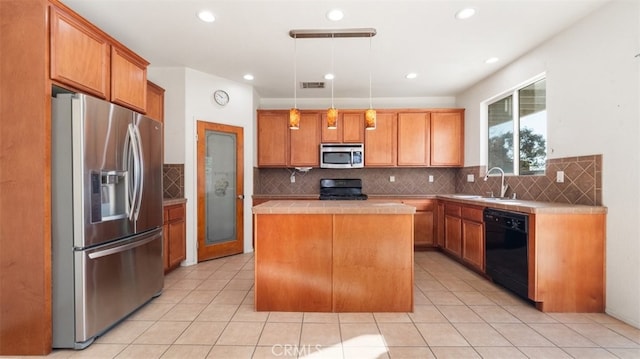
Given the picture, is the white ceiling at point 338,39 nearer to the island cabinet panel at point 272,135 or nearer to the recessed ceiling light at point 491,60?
the recessed ceiling light at point 491,60

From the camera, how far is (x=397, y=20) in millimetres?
2617

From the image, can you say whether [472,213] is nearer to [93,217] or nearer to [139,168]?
[139,168]

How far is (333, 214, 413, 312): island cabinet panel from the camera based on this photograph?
2453 mm

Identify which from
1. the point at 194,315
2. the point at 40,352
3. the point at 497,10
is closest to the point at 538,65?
the point at 497,10

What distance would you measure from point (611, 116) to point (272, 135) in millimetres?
4020

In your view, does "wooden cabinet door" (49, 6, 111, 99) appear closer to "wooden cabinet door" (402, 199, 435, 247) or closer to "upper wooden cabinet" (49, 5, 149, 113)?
"upper wooden cabinet" (49, 5, 149, 113)

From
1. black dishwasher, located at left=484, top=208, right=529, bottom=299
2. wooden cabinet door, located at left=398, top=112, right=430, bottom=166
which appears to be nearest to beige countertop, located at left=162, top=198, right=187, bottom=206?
wooden cabinet door, located at left=398, top=112, right=430, bottom=166

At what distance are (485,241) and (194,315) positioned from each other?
10.0ft

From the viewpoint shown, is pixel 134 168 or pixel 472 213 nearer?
pixel 134 168

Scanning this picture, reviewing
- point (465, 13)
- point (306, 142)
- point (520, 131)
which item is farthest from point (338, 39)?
point (520, 131)

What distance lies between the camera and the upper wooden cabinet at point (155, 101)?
3.48 m

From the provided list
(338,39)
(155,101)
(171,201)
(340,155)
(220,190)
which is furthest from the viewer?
(340,155)

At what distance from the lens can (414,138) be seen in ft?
15.9

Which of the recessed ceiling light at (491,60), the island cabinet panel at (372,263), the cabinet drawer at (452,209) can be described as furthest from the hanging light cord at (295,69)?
the cabinet drawer at (452,209)
